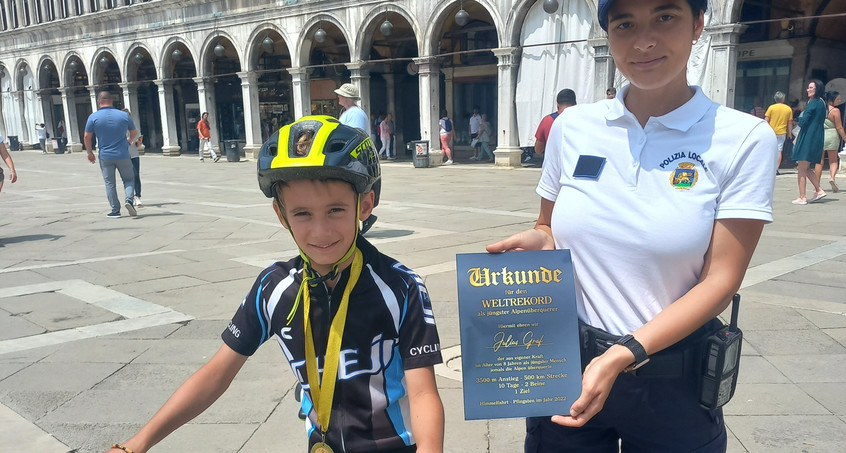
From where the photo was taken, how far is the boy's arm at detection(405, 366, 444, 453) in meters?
1.36

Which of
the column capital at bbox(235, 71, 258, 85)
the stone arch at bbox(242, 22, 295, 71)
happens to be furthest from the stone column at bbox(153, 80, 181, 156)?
the stone arch at bbox(242, 22, 295, 71)

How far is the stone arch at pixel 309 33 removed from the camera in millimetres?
19119

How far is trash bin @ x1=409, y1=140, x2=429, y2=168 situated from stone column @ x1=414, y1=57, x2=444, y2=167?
320 mm

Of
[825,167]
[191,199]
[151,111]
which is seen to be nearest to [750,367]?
[191,199]

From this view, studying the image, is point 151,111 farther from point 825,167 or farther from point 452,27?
point 825,167

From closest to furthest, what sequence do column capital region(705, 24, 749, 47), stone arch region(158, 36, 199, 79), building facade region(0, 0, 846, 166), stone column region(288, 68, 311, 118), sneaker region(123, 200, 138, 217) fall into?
sneaker region(123, 200, 138, 217), column capital region(705, 24, 749, 47), building facade region(0, 0, 846, 166), stone column region(288, 68, 311, 118), stone arch region(158, 36, 199, 79)

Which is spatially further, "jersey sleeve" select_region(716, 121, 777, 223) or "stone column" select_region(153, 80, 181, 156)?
"stone column" select_region(153, 80, 181, 156)

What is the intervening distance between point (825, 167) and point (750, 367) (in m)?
12.5

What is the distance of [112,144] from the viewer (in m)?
9.27

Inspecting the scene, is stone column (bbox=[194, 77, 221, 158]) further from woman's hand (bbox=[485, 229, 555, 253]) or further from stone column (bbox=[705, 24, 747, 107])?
woman's hand (bbox=[485, 229, 555, 253])

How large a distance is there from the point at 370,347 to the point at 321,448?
26cm

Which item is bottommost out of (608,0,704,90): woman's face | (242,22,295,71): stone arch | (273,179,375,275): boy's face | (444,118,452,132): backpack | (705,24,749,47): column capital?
(444,118,452,132): backpack

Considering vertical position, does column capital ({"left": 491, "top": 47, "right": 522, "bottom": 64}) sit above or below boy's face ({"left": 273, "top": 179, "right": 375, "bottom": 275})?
above

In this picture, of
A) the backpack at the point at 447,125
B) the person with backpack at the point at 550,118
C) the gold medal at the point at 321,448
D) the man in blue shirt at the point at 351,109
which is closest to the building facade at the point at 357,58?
the backpack at the point at 447,125
